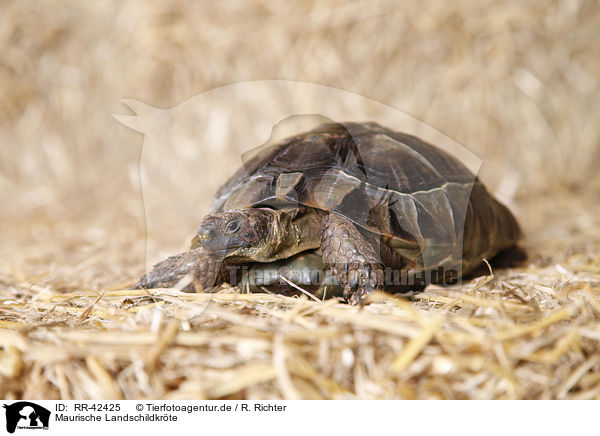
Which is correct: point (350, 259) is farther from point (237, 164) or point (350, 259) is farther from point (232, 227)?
point (237, 164)

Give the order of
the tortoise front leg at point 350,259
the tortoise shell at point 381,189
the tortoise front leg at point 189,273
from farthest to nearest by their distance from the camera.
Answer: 1. the tortoise front leg at point 189,273
2. the tortoise shell at point 381,189
3. the tortoise front leg at point 350,259

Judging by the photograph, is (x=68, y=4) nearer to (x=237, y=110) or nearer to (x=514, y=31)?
(x=237, y=110)

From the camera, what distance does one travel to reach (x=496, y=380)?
1278 millimetres

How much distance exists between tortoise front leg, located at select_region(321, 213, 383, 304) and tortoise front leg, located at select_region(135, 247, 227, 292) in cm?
46

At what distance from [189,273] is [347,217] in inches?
27.3

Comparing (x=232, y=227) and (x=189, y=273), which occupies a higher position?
(x=232, y=227)

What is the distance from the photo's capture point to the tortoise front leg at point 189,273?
2.00 m

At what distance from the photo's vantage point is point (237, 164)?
3875 millimetres

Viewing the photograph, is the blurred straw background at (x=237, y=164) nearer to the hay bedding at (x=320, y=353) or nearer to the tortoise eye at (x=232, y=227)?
the hay bedding at (x=320, y=353)
